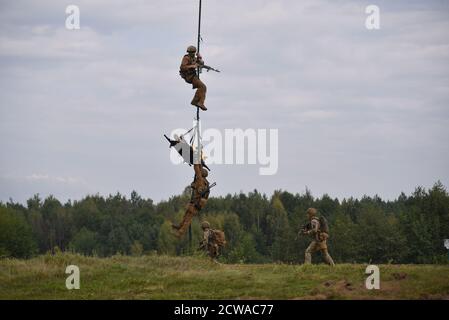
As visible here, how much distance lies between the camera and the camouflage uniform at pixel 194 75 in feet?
95.4

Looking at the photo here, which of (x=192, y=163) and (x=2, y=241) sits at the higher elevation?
(x=192, y=163)

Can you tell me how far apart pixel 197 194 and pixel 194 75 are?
12.9 feet

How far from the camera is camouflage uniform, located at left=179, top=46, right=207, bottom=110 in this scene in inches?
1145

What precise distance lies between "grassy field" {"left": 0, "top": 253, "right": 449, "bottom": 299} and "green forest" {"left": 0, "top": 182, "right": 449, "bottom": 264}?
3871mm

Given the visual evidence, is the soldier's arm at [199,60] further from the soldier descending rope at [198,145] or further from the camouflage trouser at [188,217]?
the camouflage trouser at [188,217]

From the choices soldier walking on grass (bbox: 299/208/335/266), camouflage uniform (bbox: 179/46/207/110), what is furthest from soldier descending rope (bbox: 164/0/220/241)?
soldier walking on grass (bbox: 299/208/335/266)

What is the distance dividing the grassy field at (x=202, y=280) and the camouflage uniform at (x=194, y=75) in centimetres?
552

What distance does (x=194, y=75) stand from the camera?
29234mm

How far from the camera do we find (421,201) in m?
67.3

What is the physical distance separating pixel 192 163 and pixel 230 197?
82.2m

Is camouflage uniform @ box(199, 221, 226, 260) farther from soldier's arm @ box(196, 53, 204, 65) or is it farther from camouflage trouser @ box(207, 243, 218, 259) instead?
soldier's arm @ box(196, 53, 204, 65)
